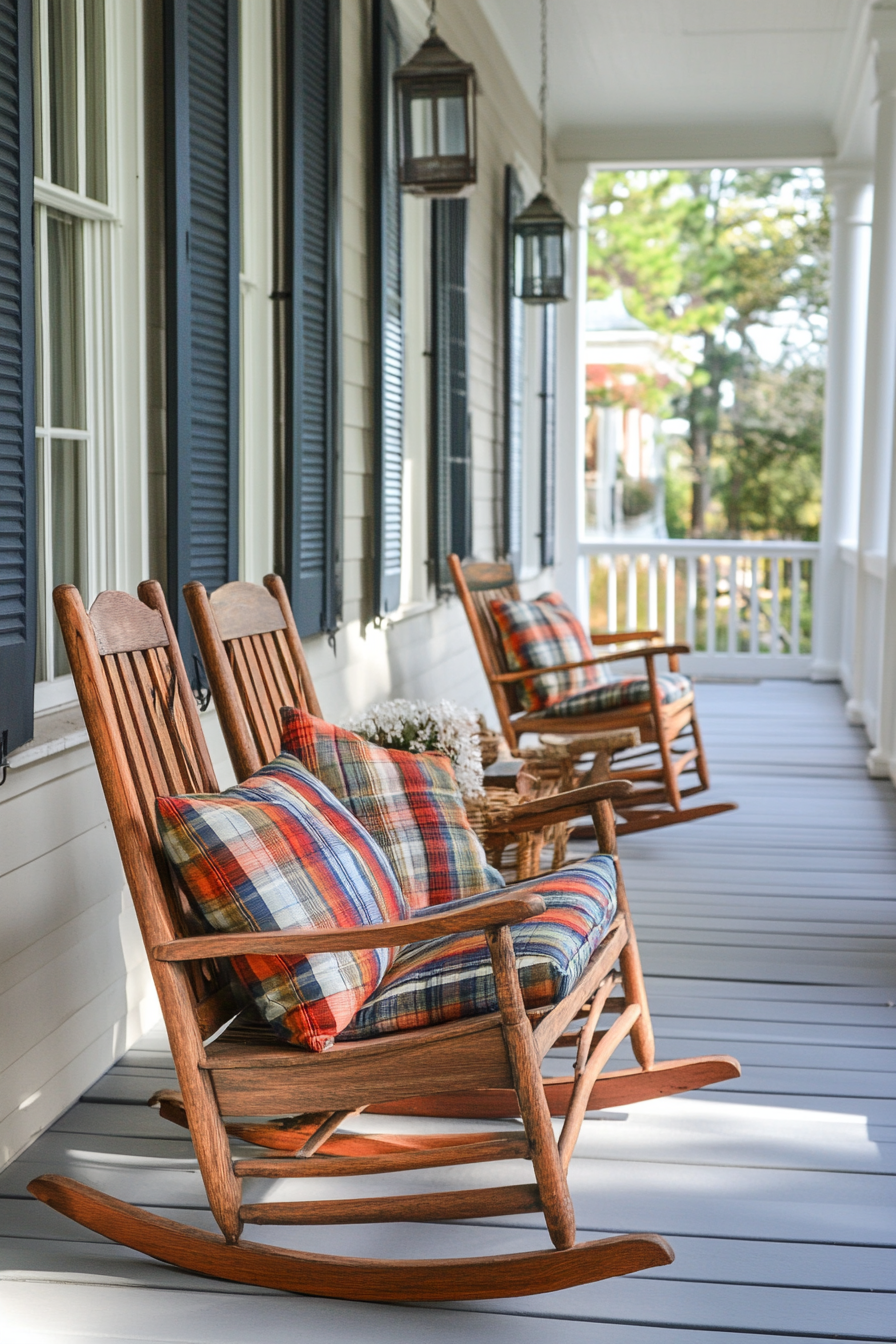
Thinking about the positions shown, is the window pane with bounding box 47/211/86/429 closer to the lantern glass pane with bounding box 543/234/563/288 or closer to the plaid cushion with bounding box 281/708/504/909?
the plaid cushion with bounding box 281/708/504/909

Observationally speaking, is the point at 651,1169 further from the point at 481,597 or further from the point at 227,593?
the point at 481,597

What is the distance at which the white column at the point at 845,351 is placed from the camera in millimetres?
7801

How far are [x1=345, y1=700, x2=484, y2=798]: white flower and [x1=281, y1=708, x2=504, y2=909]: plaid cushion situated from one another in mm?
699

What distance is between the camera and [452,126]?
11.2ft

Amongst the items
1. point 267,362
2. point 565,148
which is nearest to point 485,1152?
point 267,362

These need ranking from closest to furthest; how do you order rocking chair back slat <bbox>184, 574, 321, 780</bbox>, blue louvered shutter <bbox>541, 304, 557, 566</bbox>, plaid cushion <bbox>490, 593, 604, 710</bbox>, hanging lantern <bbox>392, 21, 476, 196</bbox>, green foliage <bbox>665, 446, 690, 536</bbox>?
rocking chair back slat <bbox>184, 574, 321, 780</bbox> < hanging lantern <bbox>392, 21, 476, 196</bbox> < plaid cushion <bbox>490, 593, 604, 710</bbox> < blue louvered shutter <bbox>541, 304, 557, 566</bbox> < green foliage <bbox>665, 446, 690, 536</bbox>

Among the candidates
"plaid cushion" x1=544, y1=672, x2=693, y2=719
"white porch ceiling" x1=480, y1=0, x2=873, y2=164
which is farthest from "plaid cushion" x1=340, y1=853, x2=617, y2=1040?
"white porch ceiling" x1=480, y1=0, x2=873, y2=164

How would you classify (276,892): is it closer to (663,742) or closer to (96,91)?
(96,91)

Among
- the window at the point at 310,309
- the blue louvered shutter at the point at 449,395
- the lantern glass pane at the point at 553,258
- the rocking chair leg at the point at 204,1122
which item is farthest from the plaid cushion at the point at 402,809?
the lantern glass pane at the point at 553,258

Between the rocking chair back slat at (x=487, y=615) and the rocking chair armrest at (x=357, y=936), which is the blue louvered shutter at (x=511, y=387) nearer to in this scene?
the rocking chair back slat at (x=487, y=615)

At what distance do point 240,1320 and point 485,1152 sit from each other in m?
0.39

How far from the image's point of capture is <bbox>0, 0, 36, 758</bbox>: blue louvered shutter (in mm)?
1937

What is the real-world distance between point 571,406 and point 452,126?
16.4 feet

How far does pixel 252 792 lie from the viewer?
1998 mm
